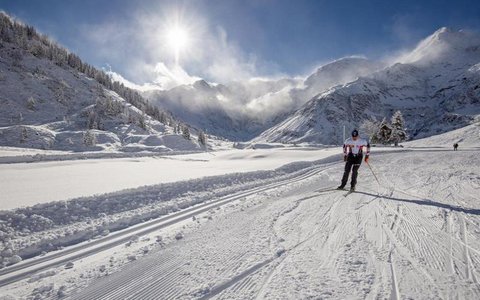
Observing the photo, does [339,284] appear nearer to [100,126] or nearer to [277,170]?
[277,170]

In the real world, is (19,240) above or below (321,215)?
above

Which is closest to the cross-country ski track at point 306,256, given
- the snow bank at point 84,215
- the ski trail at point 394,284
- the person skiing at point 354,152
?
the ski trail at point 394,284

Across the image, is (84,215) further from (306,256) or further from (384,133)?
(384,133)

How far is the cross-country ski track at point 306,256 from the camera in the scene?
3621mm

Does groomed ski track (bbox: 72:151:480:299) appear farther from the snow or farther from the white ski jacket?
the snow

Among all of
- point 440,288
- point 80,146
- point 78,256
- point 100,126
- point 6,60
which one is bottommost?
point 440,288

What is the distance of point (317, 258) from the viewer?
14.7 ft

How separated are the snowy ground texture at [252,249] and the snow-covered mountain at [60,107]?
60.7 meters

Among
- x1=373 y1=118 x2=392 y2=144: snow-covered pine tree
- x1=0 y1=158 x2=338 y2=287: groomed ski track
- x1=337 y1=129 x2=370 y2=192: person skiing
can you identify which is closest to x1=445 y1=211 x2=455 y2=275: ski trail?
x1=337 y1=129 x2=370 y2=192: person skiing

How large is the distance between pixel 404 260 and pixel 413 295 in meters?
1.06

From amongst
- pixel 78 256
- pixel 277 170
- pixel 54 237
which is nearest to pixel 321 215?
pixel 78 256

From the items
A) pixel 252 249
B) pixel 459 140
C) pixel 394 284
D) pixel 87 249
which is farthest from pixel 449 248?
pixel 459 140

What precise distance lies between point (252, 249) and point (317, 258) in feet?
3.68

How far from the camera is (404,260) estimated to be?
4312 mm
